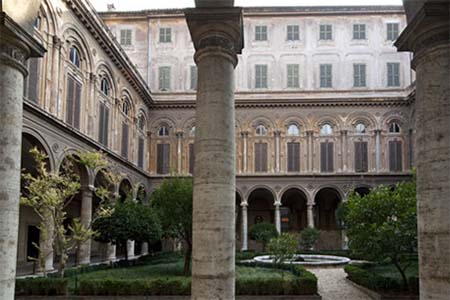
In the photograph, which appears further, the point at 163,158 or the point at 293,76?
the point at 293,76

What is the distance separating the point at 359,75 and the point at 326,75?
236cm

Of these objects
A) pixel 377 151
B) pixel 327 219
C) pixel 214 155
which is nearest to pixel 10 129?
pixel 214 155

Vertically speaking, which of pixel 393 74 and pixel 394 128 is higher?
pixel 393 74

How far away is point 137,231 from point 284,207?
20121 mm

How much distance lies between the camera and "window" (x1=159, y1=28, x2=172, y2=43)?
36.4 meters

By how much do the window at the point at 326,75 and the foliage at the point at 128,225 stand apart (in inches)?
751

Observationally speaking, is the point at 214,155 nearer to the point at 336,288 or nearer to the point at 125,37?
the point at 336,288

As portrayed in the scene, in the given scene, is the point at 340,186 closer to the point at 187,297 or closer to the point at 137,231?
the point at 137,231

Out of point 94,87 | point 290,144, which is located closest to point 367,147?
point 290,144

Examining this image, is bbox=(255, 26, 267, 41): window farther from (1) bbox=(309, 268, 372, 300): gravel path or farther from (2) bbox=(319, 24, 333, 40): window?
(1) bbox=(309, 268, 372, 300): gravel path

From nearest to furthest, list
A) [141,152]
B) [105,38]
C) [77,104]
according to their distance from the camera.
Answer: [77,104] → [105,38] → [141,152]

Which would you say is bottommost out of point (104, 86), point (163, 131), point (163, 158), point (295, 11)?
point (163, 158)

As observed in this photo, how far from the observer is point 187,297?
13258 mm

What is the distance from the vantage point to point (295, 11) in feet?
120
